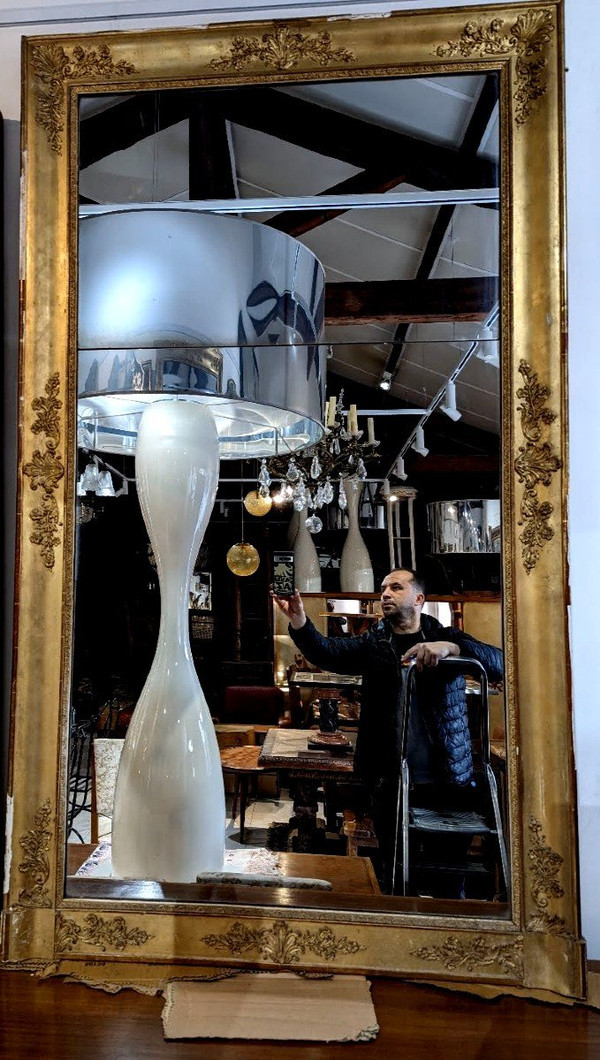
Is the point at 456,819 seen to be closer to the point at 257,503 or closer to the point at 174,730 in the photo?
the point at 174,730

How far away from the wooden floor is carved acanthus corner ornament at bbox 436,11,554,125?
134cm

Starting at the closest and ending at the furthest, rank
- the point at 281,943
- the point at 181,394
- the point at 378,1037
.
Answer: the point at 378,1037 < the point at 281,943 < the point at 181,394

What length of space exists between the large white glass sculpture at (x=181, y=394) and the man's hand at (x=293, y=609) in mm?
159

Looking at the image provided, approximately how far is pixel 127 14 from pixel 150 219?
0.42 metres

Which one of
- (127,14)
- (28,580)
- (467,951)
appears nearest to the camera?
(467,951)

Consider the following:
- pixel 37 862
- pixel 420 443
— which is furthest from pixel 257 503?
pixel 37 862

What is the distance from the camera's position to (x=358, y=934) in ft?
3.77

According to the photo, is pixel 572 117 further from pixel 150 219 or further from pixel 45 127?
pixel 45 127

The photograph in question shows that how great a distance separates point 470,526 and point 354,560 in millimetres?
192

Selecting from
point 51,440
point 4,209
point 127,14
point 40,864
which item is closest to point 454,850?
point 40,864

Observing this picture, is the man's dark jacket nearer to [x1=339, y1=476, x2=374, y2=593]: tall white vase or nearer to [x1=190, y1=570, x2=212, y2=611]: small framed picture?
[x1=339, y1=476, x2=374, y2=593]: tall white vase

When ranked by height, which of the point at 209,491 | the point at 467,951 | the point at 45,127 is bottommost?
the point at 467,951

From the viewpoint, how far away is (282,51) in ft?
4.03

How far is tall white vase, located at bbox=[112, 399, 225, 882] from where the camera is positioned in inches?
48.3
